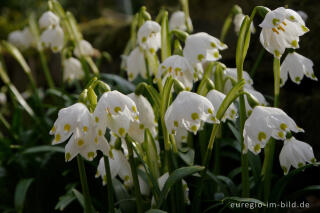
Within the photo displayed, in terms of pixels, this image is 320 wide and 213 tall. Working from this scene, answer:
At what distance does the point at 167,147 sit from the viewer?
4.90 ft

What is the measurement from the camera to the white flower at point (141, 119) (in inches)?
57.5

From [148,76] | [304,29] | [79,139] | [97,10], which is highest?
[304,29]

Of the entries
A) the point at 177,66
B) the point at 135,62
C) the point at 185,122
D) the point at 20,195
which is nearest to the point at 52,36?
the point at 135,62

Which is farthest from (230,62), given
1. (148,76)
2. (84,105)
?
(84,105)

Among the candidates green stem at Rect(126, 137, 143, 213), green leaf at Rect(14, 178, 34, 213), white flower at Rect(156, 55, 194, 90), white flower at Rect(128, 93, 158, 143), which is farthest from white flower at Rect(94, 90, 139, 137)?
green leaf at Rect(14, 178, 34, 213)

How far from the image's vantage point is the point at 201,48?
157 cm

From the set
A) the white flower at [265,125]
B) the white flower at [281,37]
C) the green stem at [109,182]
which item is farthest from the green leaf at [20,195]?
the white flower at [281,37]

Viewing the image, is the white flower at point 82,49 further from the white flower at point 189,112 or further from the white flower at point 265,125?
the white flower at point 265,125

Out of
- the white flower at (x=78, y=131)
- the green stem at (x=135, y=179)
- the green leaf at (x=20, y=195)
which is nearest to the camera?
the white flower at (x=78, y=131)

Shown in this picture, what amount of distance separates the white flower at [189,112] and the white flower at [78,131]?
22cm

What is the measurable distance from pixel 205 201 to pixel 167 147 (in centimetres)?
30

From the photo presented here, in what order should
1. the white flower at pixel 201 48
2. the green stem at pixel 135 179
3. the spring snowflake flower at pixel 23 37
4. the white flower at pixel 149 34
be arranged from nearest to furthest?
the green stem at pixel 135 179
the white flower at pixel 201 48
the white flower at pixel 149 34
the spring snowflake flower at pixel 23 37

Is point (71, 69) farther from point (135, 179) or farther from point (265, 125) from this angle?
point (265, 125)

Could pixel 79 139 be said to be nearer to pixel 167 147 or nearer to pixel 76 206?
pixel 167 147
